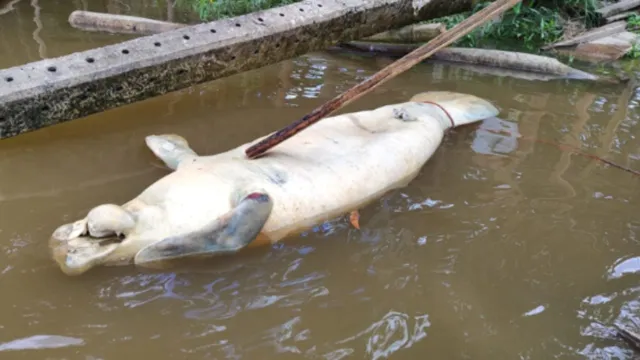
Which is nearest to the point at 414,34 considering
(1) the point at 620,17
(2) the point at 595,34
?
(2) the point at 595,34

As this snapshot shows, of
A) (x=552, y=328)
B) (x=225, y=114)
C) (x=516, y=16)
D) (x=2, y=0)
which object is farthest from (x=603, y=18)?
(x=2, y=0)

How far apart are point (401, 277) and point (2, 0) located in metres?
7.17

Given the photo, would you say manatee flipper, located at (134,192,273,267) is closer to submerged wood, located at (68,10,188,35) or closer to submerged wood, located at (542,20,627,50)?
submerged wood, located at (68,10,188,35)

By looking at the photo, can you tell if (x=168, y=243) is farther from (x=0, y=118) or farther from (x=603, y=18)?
(x=603, y=18)

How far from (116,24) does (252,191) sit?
13.5 feet

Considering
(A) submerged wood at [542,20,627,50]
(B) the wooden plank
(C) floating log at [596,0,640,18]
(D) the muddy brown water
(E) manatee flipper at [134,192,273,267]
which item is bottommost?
(D) the muddy brown water

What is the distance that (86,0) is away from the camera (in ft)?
26.8

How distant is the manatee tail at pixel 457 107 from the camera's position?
4599 millimetres

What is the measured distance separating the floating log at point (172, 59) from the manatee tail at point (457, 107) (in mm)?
857

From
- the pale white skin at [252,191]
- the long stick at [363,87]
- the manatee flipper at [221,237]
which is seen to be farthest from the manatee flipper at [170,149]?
the manatee flipper at [221,237]

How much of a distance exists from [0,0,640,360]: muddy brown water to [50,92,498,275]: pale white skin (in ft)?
0.38

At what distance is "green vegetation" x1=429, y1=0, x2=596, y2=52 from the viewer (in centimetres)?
730

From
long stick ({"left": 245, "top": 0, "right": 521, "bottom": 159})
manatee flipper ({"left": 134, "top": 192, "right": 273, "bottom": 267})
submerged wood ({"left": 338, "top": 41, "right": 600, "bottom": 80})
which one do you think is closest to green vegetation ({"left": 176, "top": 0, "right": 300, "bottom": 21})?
submerged wood ({"left": 338, "top": 41, "right": 600, "bottom": 80})

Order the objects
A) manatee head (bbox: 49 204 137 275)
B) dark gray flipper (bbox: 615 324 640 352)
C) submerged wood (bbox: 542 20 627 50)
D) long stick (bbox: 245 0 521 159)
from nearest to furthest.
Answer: dark gray flipper (bbox: 615 324 640 352) < manatee head (bbox: 49 204 137 275) < long stick (bbox: 245 0 521 159) < submerged wood (bbox: 542 20 627 50)
